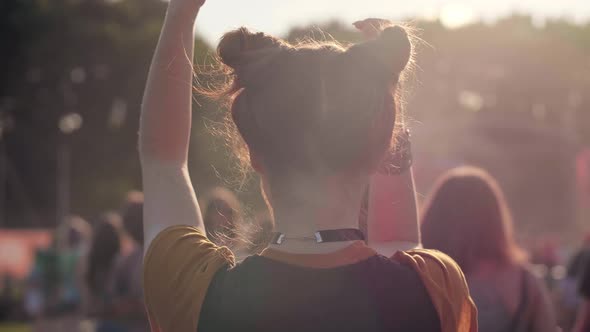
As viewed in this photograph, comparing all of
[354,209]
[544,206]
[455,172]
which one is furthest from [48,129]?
[354,209]

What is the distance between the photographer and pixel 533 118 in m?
44.1

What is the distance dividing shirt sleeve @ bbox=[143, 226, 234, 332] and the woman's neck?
0.37 feet

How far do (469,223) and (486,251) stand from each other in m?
0.13

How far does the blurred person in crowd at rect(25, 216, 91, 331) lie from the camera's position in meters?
13.9

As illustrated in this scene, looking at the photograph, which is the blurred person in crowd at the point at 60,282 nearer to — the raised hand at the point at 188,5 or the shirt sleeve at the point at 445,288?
the raised hand at the point at 188,5

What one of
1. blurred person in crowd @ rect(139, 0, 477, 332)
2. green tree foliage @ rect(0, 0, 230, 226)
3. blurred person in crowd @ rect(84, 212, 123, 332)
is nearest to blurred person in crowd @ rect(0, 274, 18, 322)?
green tree foliage @ rect(0, 0, 230, 226)

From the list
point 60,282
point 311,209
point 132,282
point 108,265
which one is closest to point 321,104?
point 311,209

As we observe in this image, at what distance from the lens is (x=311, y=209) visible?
72.8 inches

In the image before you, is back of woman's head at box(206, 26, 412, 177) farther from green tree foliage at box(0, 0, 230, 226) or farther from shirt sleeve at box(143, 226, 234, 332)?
green tree foliage at box(0, 0, 230, 226)

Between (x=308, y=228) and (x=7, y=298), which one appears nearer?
(x=308, y=228)

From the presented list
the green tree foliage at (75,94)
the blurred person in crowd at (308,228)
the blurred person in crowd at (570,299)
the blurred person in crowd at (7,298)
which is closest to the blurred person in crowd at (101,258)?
the blurred person in crowd at (570,299)

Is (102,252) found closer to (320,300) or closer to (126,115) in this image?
(320,300)

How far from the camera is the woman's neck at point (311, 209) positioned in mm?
1846

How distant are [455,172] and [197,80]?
9.27 ft
